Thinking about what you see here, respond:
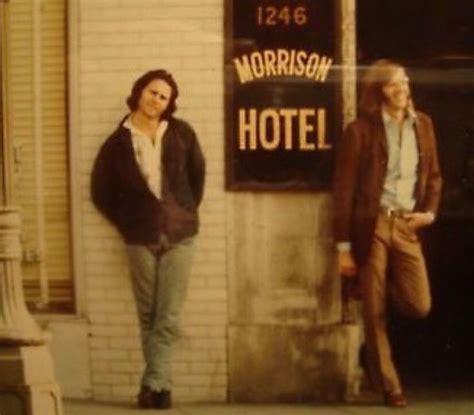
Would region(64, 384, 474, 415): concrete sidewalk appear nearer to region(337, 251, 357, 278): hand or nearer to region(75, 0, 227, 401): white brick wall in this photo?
region(75, 0, 227, 401): white brick wall

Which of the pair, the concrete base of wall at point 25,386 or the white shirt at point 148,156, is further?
the white shirt at point 148,156

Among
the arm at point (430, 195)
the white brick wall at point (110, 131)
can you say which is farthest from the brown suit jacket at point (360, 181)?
the white brick wall at point (110, 131)

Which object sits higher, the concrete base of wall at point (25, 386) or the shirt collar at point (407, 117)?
the shirt collar at point (407, 117)

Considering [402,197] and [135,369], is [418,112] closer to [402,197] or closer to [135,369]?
[402,197]

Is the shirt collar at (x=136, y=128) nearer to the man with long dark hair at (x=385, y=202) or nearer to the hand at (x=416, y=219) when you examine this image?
the man with long dark hair at (x=385, y=202)

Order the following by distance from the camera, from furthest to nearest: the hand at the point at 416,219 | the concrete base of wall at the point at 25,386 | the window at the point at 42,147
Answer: the window at the point at 42,147 → the hand at the point at 416,219 → the concrete base of wall at the point at 25,386

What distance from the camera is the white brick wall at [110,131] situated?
9844mm

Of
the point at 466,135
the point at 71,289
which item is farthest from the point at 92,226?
the point at 466,135

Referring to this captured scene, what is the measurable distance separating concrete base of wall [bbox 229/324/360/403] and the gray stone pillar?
167cm

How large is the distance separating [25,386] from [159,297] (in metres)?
1.49

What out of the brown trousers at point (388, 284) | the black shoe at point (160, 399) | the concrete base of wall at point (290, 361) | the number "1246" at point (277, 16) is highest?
the number "1246" at point (277, 16)

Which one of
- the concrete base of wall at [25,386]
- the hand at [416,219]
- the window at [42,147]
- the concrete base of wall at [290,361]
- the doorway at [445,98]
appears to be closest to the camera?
the concrete base of wall at [25,386]

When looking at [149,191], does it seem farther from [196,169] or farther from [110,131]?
[110,131]

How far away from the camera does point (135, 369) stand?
9.98 metres
